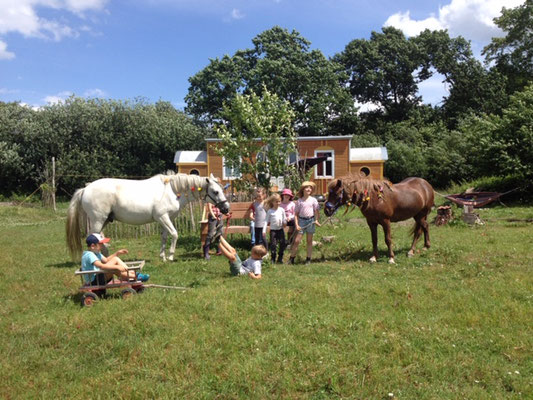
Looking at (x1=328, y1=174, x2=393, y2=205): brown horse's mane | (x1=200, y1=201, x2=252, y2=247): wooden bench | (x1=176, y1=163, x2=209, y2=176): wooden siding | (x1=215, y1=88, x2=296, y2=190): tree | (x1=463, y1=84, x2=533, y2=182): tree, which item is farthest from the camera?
(x1=176, y1=163, x2=209, y2=176): wooden siding

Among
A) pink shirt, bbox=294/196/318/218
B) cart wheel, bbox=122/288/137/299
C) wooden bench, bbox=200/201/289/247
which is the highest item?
pink shirt, bbox=294/196/318/218

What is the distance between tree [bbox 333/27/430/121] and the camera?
44.5 meters

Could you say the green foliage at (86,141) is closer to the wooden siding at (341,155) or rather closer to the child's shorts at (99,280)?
the wooden siding at (341,155)

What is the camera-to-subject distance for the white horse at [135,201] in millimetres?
8156

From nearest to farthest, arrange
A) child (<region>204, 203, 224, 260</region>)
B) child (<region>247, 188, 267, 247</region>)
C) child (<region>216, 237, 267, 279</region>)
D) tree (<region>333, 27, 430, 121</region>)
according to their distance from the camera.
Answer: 1. child (<region>216, 237, 267, 279</region>)
2. child (<region>247, 188, 267, 247</region>)
3. child (<region>204, 203, 224, 260</region>)
4. tree (<region>333, 27, 430, 121</region>)

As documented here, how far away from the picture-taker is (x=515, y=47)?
3741 cm

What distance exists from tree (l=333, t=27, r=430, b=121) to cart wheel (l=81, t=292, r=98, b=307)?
4259 cm

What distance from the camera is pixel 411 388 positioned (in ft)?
11.2

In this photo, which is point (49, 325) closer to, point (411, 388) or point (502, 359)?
point (411, 388)

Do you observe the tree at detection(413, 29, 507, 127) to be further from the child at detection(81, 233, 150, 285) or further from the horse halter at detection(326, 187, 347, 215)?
the child at detection(81, 233, 150, 285)

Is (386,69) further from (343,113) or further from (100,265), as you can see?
(100,265)

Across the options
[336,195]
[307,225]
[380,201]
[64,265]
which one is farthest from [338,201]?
[64,265]

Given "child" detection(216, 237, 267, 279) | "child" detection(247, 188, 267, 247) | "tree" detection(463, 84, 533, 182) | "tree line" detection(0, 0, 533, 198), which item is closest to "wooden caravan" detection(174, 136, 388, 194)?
"tree line" detection(0, 0, 533, 198)

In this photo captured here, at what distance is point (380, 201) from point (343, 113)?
33257mm
